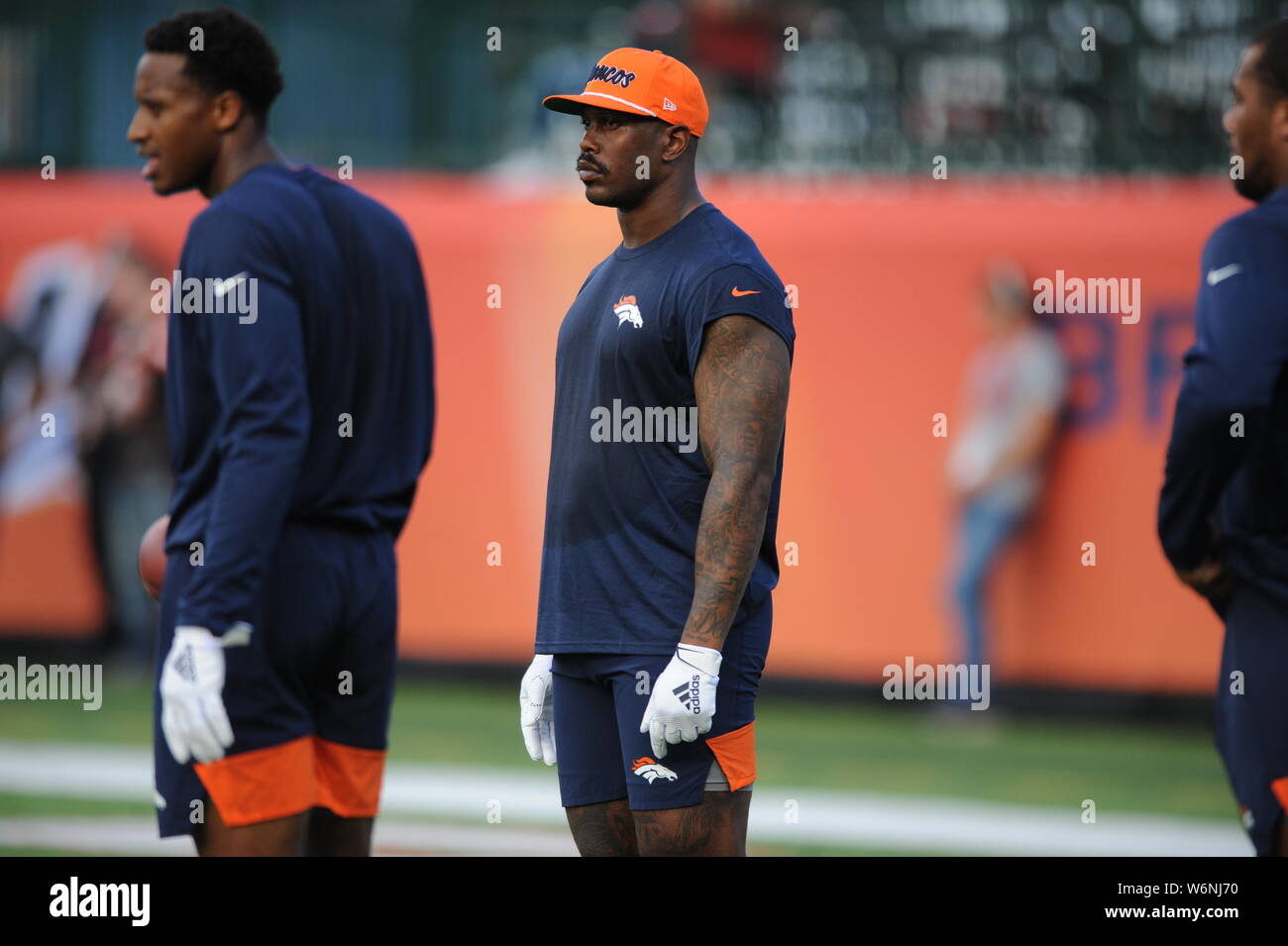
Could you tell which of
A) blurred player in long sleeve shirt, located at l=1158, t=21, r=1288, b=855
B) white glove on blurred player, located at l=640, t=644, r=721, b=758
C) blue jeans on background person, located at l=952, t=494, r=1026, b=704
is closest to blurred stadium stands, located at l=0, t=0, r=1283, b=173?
blue jeans on background person, located at l=952, t=494, r=1026, b=704

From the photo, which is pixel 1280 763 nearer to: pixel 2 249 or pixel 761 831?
pixel 761 831

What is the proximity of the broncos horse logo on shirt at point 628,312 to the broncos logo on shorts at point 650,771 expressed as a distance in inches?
39.3

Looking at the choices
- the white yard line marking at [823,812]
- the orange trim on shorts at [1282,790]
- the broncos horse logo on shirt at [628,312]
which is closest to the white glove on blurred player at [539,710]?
the broncos horse logo on shirt at [628,312]

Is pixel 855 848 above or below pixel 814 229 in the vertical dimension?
below

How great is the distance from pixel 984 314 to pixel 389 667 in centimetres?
699

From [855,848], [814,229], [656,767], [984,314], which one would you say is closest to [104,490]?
[814,229]

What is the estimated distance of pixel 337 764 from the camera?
4617 millimetres

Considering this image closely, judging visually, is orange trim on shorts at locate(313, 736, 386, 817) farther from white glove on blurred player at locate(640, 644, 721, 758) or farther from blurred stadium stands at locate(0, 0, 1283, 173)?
blurred stadium stands at locate(0, 0, 1283, 173)

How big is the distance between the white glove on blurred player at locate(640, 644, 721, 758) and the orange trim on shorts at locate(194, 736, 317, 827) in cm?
99

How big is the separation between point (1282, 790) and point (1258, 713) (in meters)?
0.19

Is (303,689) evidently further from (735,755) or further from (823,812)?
(823,812)

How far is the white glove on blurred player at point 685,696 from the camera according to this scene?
154 inches

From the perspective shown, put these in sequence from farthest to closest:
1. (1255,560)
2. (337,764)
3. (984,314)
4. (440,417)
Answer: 1. (440,417)
2. (984,314)
3. (337,764)
4. (1255,560)

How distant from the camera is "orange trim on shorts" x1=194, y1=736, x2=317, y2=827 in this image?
14.0ft
